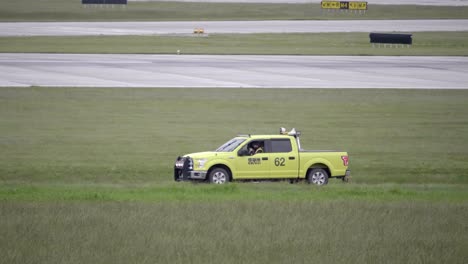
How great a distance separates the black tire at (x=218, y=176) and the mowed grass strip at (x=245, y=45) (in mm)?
48371

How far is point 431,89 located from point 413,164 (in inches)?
816

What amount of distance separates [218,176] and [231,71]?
33232mm

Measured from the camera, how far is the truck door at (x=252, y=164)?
75.3 feet

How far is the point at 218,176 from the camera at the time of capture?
2289 centimetres

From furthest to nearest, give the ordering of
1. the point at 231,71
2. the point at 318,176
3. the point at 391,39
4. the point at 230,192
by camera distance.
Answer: the point at 391,39 → the point at 231,71 → the point at 318,176 → the point at 230,192

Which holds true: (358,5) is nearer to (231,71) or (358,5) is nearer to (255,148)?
(231,71)

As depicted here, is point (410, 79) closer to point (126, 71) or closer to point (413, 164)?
point (126, 71)

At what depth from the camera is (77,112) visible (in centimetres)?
3831

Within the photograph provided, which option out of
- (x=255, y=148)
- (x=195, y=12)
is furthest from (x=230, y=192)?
(x=195, y=12)

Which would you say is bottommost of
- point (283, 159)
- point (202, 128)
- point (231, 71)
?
point (283, 159)

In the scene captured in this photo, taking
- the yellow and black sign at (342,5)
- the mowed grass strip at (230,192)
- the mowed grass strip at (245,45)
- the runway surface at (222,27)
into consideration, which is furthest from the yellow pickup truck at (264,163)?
the yellow and black sign at (342,5)

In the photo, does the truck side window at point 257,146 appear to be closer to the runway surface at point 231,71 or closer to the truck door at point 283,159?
the truck door at point 283,159

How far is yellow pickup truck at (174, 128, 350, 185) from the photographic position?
22.8 meters

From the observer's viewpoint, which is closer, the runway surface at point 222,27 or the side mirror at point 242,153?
the side mirror at point 242,153
